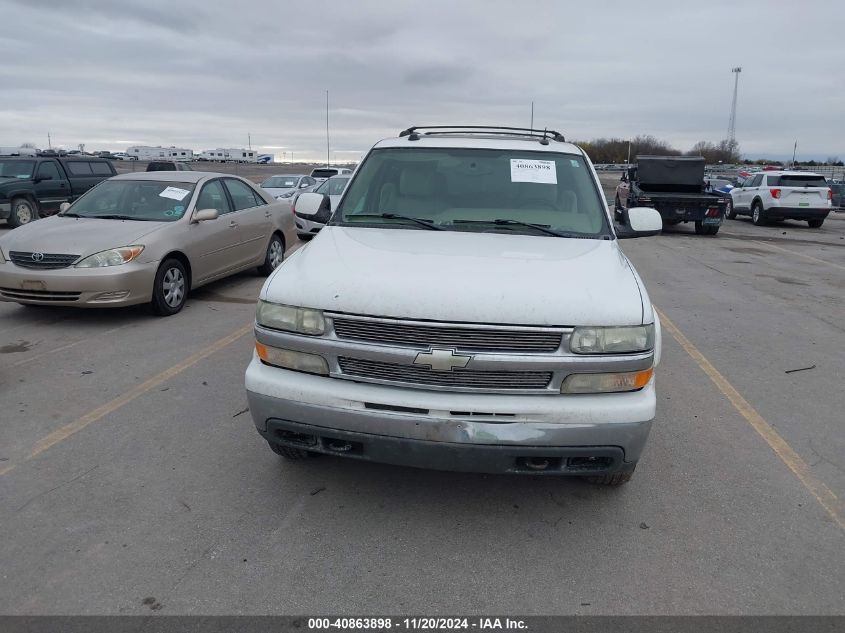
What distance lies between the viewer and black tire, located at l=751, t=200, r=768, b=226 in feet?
70.9

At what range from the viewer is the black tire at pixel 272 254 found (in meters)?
9.83

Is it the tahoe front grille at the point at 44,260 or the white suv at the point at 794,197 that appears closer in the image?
the tahoe front grille at the point at 44,260

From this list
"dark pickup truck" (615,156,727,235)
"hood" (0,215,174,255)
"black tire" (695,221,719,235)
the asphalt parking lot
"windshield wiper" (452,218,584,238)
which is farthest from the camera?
"black tire" (695,221,719,235)

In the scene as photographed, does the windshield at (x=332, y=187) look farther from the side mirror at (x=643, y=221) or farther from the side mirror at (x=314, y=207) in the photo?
the side mirror at (x=643, y=221)

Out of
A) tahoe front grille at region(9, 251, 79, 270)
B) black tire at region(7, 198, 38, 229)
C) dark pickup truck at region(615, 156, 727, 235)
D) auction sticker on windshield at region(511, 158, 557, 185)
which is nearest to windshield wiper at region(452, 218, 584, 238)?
auction sticker on windshield at region(511, 158, 557, 185)

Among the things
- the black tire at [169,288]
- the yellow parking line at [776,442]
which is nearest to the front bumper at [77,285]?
the black tire at [169,288]

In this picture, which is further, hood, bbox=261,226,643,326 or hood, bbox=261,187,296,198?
hood, bbox=261,187,296,198

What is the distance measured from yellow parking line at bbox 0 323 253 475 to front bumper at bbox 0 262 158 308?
1250 mm

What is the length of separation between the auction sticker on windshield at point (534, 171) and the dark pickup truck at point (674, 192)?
13.7 metres

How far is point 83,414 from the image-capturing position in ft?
15.2

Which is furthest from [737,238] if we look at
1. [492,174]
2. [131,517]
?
[131,517]

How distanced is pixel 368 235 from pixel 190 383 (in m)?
2.20

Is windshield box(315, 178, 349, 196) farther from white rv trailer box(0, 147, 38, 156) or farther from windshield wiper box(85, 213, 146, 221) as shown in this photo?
white rv trailer box(0, 147, 38, 156)

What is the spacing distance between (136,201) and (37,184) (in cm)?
1093
